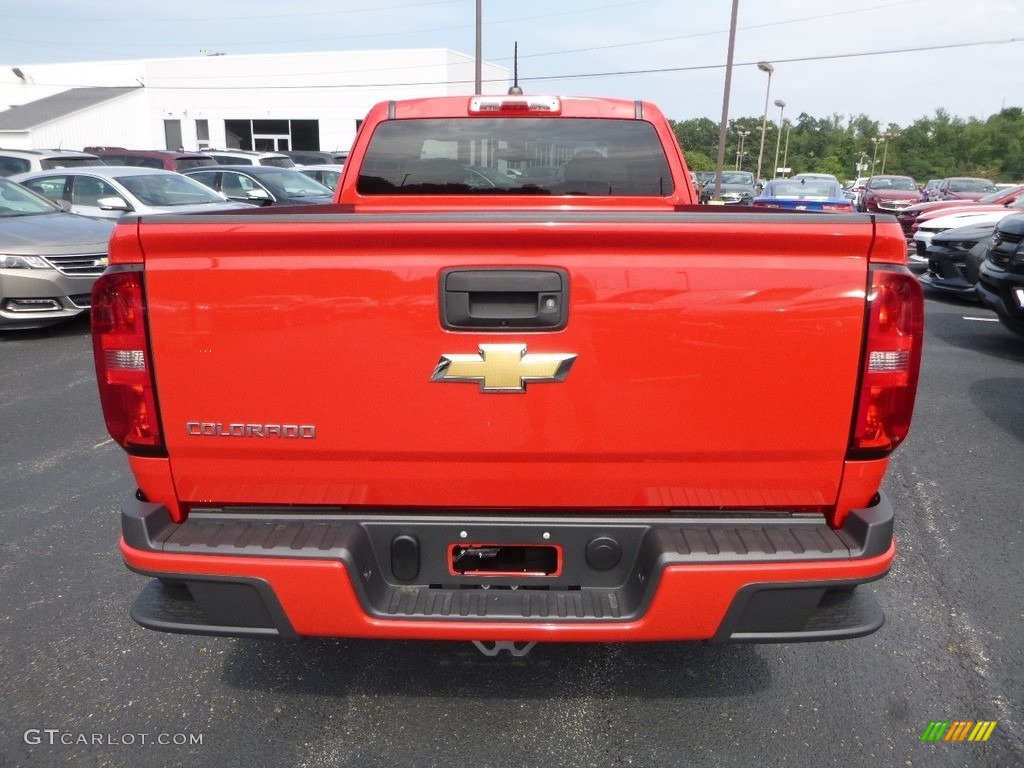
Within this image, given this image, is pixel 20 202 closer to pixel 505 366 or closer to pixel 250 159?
pixel 505 366

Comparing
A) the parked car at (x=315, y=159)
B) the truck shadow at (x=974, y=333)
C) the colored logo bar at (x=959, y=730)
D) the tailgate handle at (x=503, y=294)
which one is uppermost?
the tailgate handle at (x=503, y=294)

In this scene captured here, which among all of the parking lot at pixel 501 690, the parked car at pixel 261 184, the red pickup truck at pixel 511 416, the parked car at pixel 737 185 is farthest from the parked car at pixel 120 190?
the parked car at pixel 737 185

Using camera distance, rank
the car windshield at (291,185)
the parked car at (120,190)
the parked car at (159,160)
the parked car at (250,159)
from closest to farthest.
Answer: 1. the parked car at (120,190)
2. the car windshield at (291,185)
3. the parked car at (159,160)
4. the parked car at (250,159)

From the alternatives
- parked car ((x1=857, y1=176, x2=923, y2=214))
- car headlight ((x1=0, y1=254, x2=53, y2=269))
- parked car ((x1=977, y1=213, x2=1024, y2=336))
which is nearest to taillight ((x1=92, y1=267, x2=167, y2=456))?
car headlight ((x1=0, y1=254, x2=53, y2=269))

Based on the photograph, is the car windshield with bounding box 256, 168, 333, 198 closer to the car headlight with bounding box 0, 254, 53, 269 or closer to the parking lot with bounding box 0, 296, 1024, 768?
the car headlight with bounding box 0, 254, 53, 269

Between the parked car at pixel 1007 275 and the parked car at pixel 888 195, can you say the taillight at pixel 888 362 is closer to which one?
the parked car at pixel 1007 275

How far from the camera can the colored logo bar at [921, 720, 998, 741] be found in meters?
2.68

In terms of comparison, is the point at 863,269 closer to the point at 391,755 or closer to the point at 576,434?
the point at 576,434

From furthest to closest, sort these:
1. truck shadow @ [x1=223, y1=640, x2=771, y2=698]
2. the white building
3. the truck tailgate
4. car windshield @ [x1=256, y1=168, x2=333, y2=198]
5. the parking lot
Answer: the white building < car windshield @ [x1=256, y1=168, x2=333, y2=198] < truck shadow @ [x1=223, y1=640, x2=771, y2=698] < the parking lot < the truck tailgate

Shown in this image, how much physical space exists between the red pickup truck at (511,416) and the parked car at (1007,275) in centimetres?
629

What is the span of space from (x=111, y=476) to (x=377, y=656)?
2650 mm

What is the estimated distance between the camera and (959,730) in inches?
107

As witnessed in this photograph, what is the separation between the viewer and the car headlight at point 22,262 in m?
8.26

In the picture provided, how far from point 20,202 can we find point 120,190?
149 cm
